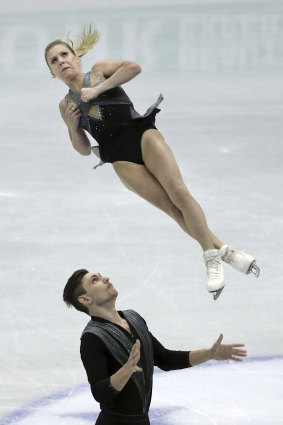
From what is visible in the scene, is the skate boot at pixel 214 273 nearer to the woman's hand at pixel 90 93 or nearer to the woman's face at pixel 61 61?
the woman's hand at pixel 90 93

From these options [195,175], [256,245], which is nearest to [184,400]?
[256,245]

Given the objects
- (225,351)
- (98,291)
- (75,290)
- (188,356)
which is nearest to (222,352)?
(225,351)

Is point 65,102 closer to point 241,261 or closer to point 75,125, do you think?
point 75,125

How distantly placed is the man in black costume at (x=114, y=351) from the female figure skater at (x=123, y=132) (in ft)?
1.89

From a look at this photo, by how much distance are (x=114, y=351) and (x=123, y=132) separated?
4.31ft

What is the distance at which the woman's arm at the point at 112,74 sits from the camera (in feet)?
19.0

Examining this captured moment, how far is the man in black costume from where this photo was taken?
5.54 m

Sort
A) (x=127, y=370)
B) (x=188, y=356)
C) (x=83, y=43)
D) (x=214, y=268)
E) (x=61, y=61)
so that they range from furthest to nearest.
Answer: (x=83, y=43) < (x=61, y=61) < (x=188, y=356) < (x=214, y=268) < (x=127, y=370)

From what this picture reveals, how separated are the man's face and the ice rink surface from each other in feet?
7.27

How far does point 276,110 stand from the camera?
43.9 feet

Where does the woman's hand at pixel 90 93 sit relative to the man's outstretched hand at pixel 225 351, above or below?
above

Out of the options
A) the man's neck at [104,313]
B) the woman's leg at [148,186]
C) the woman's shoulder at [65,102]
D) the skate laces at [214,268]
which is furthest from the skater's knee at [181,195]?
the woman's shoulder at [65,102]

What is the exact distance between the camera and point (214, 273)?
18.6 ft

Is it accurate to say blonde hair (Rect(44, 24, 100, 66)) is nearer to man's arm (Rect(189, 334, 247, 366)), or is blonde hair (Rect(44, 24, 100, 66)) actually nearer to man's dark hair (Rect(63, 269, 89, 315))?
man's dark hair (Rect(63, 269, 89, 315))
